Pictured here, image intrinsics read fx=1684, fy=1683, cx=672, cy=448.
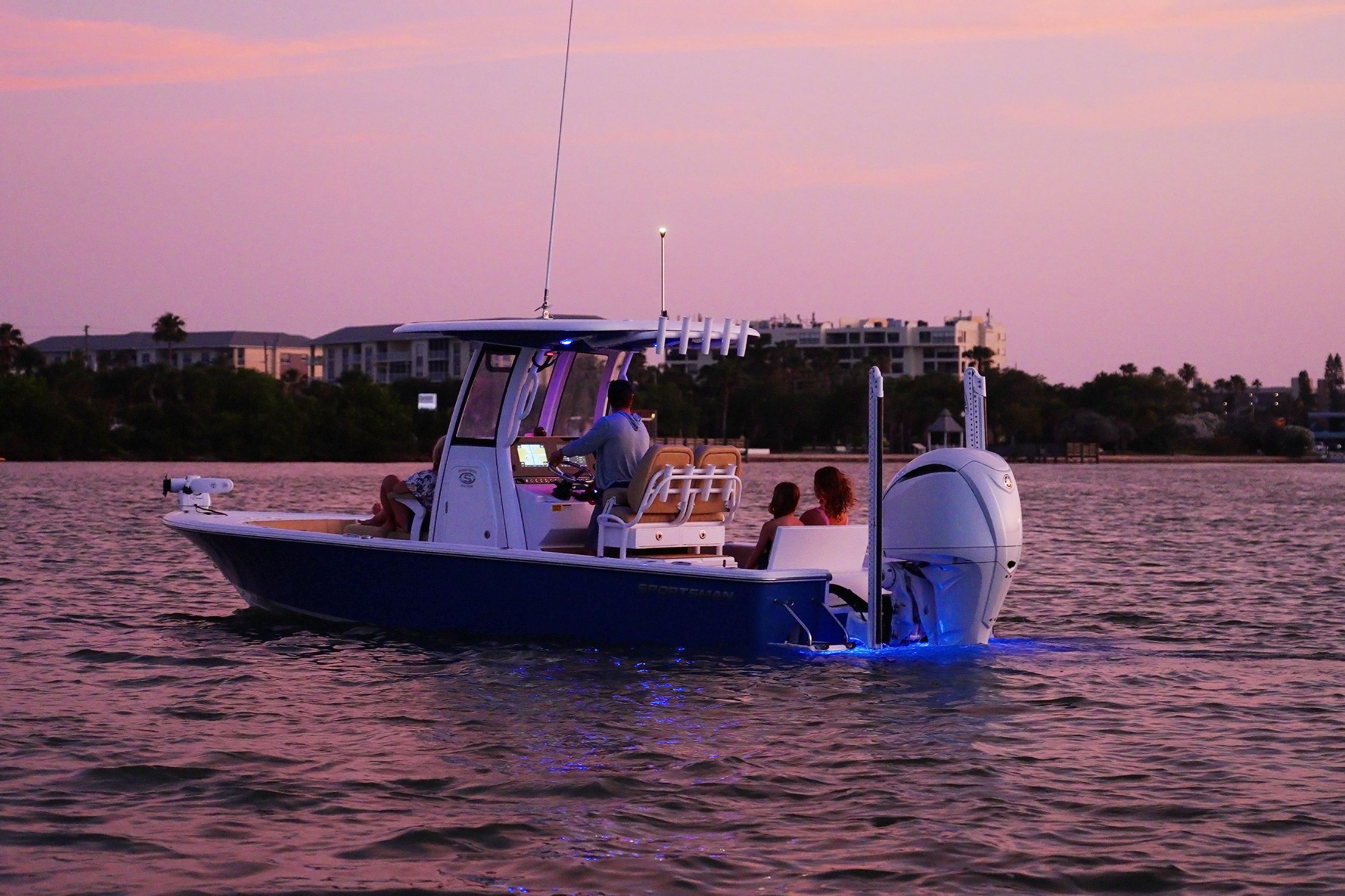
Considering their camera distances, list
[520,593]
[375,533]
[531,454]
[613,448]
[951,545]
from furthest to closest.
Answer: [375,533]
[531,454]
[520,593]
[613,448]
[951,545]

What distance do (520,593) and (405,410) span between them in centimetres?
10881

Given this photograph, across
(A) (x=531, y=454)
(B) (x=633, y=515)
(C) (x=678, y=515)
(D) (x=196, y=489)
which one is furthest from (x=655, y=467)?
(D) (x=196, y=489)

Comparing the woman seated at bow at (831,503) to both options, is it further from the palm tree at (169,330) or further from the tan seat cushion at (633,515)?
the palm tree at (169,330)

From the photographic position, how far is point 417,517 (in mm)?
Answer: 13227

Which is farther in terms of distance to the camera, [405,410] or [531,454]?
[405,410]

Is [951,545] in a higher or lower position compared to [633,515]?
lower

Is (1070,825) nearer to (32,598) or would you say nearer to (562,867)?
(562,867)

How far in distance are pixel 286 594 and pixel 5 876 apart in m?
7.27

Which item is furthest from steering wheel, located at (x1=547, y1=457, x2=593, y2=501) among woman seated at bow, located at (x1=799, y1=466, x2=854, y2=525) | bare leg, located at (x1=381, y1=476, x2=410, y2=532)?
woman seated at bow, located at (x1=799, y1=466, x2=854, y2=525)

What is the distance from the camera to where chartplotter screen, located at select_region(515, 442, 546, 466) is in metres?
12.8

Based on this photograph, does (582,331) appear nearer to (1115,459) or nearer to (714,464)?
(714,464)

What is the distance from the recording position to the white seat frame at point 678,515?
39.4 ft

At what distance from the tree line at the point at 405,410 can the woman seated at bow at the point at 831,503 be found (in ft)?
221

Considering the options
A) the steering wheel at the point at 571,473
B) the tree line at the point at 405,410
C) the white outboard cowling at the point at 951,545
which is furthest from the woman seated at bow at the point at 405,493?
the tree line at the point at 405,410
